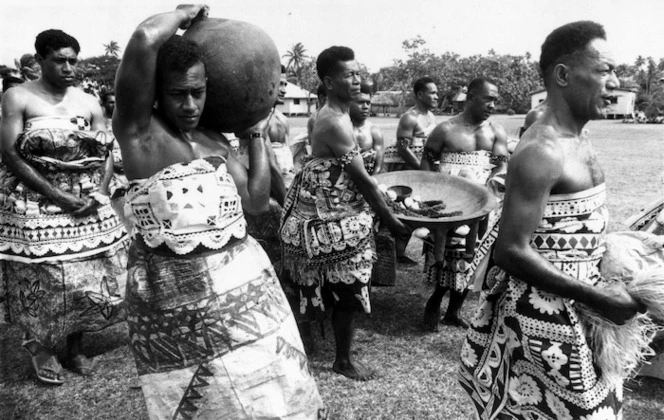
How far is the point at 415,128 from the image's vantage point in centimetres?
693

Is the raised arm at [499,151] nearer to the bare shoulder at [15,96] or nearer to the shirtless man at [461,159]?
the shirtless man at [461,159]

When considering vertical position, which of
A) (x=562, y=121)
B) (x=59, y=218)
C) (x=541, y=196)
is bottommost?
(x=59, y=218)

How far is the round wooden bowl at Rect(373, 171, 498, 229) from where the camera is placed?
3.88 metres

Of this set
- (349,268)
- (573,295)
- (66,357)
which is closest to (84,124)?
(66,357)

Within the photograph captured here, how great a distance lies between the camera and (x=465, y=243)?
4.97 m

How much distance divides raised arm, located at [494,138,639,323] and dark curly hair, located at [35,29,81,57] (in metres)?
3.23

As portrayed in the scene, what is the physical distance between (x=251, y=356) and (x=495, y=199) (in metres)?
2.60

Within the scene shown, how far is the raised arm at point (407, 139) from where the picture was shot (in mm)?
6649

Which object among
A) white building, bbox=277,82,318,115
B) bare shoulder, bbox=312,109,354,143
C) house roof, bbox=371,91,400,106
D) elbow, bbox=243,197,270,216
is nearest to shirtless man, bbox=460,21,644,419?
elbow, bbox=243,197,270,216

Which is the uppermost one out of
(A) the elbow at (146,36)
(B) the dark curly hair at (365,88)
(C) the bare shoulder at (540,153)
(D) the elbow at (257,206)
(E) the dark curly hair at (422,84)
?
(A) the elbow at (146,36)

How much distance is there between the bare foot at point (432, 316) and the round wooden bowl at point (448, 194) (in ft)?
3.30

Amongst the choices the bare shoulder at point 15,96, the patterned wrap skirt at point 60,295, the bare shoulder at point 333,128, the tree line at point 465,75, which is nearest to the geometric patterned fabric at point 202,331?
the bare shoulder at point 333,128

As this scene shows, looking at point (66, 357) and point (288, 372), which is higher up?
point (288, 372)

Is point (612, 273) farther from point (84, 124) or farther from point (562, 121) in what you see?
point (84, 124)
